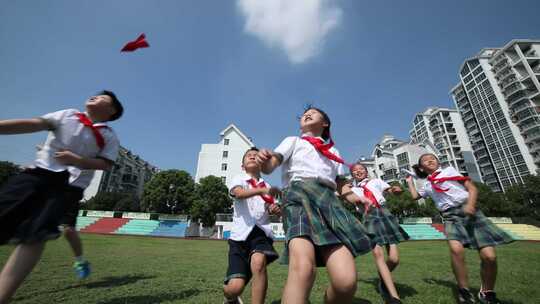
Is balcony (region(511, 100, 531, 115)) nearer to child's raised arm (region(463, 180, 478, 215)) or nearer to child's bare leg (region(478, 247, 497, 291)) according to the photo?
child's raised arm (region(463, 180, 478, 215))

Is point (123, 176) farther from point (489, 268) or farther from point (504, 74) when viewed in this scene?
point (504, 74)

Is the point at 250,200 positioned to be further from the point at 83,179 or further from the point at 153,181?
the point at 153,181

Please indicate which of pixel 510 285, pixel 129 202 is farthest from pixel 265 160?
pixel 129 202

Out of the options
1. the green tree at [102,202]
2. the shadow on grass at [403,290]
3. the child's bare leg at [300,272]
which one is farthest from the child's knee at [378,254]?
the green tree at [102,202]

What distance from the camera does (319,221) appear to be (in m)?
2.04

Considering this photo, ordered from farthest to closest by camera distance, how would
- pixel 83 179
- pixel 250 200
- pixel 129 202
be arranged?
pixel 129 202 < pixel 250 200 < pixel 83 179

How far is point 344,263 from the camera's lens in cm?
184

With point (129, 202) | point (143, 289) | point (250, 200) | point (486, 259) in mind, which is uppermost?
point (129, 202)

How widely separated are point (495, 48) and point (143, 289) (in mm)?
80215

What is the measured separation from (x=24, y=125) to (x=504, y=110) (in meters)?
72.4

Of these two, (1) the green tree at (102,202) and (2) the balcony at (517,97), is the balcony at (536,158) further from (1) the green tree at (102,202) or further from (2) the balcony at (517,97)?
(1) the green tree at (102,202)

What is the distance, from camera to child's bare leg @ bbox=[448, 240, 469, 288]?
3.43 metres

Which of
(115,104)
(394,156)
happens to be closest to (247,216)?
(115,104)

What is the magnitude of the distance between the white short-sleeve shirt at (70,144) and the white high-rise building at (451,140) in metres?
67.4
